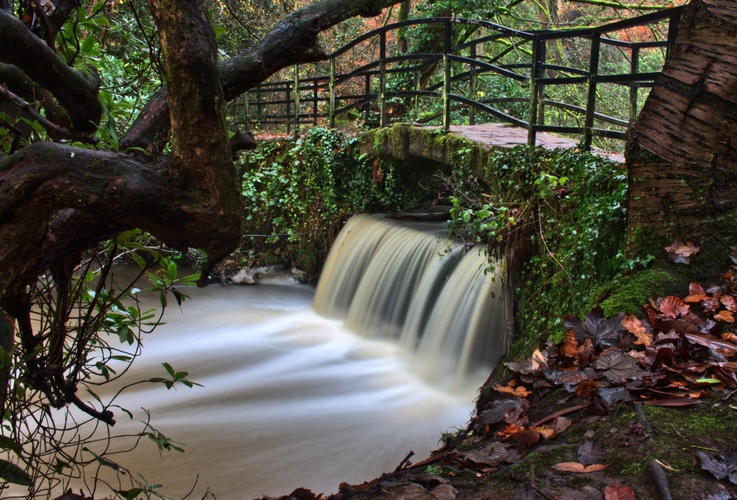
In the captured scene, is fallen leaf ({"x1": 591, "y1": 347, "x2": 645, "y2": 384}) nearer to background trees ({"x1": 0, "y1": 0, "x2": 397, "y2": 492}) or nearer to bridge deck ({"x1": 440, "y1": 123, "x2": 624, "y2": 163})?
background trees ({"x1": 0, "y1": 0, "x2": 397, "y2": 492})

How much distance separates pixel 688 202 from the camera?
128 inches

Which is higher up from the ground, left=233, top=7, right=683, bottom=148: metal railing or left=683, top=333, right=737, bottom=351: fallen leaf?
left=233, top=7, right=683, bottom=148: metal railing

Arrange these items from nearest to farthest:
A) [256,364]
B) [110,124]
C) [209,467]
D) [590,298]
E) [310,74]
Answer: [110,124], [590,298], [209,467], [256,364], [310,74]

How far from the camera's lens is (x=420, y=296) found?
6609 mm

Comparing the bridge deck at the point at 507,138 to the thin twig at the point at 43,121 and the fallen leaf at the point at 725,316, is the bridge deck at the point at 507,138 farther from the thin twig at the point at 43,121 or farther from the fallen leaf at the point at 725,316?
the thin twig at the point at 43,121

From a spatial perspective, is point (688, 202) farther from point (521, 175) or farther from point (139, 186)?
point (139, 186)

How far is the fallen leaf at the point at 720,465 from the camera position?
188 centimetres

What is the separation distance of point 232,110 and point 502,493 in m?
12.5

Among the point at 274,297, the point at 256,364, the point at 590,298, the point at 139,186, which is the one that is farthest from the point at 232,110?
the point at 139,186

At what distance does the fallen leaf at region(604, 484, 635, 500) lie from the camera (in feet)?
6.08

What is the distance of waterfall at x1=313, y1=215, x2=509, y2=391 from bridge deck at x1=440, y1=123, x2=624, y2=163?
44.1 inches

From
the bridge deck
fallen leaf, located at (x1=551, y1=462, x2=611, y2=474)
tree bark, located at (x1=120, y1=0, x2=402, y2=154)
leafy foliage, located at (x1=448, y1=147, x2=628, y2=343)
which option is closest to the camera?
fallen leaf, located at (x1=551, y1=462, x2=611, y2=474)

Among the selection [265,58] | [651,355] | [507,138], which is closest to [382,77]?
[507,138]

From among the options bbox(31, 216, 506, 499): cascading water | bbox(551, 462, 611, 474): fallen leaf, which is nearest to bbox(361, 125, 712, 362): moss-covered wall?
bbox(31, 216, 506, 499): cascading water
